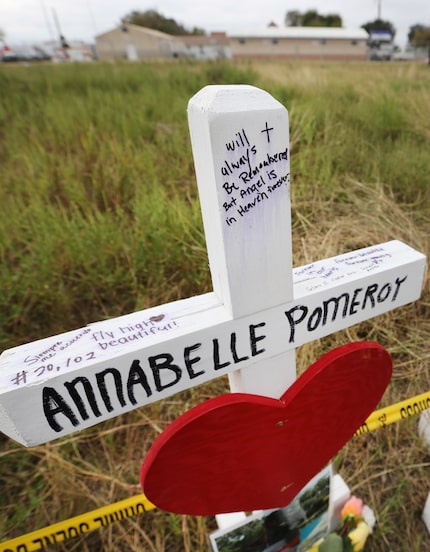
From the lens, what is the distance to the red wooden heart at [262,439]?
581 mm

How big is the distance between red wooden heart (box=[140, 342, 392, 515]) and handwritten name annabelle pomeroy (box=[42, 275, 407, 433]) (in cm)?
6

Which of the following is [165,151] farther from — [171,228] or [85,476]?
[85,476]

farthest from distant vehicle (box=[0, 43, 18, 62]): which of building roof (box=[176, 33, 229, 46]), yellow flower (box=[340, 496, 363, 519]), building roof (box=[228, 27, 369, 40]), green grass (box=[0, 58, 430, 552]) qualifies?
yellow flower (box=[340, 496, 363, 519])

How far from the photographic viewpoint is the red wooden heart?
58 cm

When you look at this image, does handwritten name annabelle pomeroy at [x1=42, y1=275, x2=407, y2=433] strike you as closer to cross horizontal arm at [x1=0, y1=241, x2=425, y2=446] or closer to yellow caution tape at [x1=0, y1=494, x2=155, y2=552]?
cross horizontal arm at [x1=0, y1=241, x2=425, y2=446]

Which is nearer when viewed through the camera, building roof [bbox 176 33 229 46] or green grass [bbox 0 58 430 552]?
green grass [bbox 0 58 430 552]

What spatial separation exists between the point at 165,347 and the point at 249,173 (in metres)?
0.30

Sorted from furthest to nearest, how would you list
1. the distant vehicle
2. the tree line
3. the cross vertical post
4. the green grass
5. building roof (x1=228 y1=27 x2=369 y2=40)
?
the tree line → building roof (x1=228 y1=27 x2=369 y2=40) → the distant vehicle → the green grass → the cross vertical post

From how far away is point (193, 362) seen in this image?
575 mm

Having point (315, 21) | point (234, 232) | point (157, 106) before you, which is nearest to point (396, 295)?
point (234, 232)

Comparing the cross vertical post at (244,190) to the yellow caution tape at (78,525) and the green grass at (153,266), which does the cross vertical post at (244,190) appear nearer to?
the yellow caution tape at (78,525)

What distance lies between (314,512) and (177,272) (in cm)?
109

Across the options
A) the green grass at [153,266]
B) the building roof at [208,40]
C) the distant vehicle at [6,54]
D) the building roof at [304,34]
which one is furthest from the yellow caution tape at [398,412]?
the building roof at [208,40]

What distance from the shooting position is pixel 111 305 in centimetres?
167
